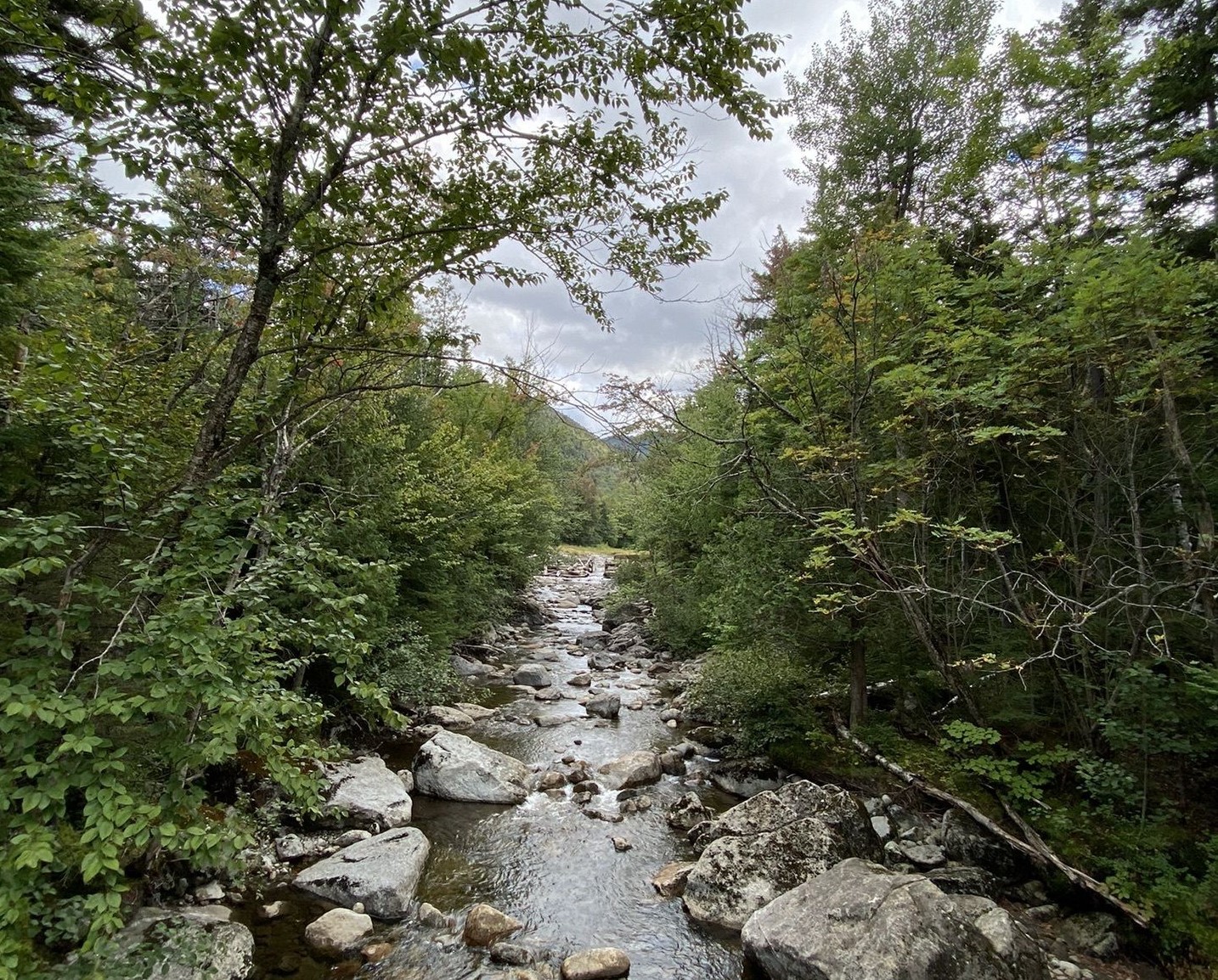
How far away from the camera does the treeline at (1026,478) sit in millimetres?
5473

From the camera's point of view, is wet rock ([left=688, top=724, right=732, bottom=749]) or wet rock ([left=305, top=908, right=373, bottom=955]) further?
wet rock ([left=688, top=724, right=732, bottom=749])

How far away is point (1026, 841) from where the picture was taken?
20.5 feet

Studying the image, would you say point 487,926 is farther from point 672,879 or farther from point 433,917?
point 672,879

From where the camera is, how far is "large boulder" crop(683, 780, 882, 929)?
6.12 m

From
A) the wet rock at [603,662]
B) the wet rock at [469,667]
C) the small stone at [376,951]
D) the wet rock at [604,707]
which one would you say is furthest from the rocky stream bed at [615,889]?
the wet rock at [603,662]

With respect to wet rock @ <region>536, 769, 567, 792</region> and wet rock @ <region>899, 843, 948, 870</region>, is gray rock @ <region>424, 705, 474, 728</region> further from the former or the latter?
wet rock @ <region>899, 843, 948, 870</region>

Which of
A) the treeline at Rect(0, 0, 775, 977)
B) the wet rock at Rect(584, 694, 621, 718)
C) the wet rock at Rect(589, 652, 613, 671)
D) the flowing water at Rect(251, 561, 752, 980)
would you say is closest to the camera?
the treeline at Rect(0, 0, 775, 977)

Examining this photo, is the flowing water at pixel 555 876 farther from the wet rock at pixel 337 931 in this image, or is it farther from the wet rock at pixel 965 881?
the wet rock at pixel 965 881

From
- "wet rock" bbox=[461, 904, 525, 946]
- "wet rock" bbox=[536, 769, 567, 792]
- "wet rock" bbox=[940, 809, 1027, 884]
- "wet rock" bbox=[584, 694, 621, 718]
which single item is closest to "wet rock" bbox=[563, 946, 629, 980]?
"wet rock" bbox=[461, 904, 525, 946]

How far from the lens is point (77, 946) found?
4000 millimetres

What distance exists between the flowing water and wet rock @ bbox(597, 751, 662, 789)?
224 millimetres

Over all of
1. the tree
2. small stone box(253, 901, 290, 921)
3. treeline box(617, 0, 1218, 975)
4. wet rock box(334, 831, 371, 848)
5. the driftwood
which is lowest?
small stone box(253, 901, 290, 921)

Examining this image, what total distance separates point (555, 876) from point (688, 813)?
237 centimetres

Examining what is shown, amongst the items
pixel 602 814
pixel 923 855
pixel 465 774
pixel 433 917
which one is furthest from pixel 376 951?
pixel 923 855
